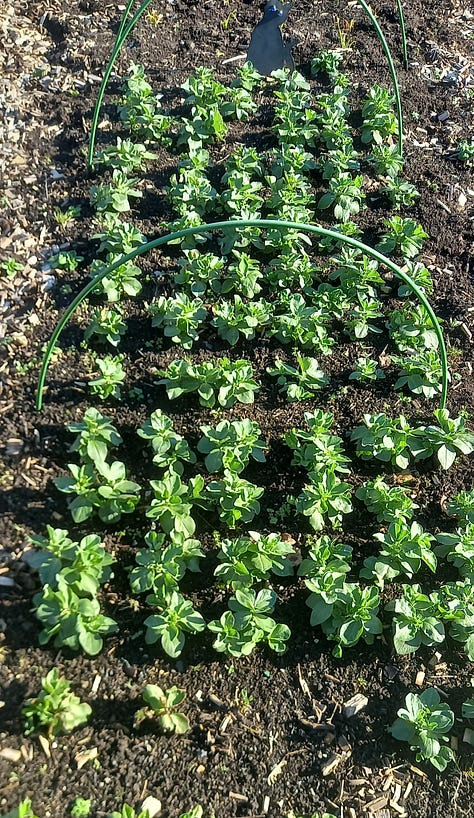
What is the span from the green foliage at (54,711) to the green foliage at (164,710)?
0.25 metres

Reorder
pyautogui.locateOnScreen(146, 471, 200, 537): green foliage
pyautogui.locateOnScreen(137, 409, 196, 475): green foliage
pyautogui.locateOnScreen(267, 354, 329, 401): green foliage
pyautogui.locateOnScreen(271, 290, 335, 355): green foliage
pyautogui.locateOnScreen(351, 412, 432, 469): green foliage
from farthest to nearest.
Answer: pyautogui.locateOnScreen(271, 290, 335, 355): green foliage, pyautogui.locateOnScreen(267, 354, 329, 401): green foliage, pyautogui.locateOnScreen(351, 412, 432, 469): green foliage, pyautogui.locateOnScreen(137, 409, 196, 475): green foliage, pyautogui.locateOnScreen(146, 471, 200, 537): green foliage

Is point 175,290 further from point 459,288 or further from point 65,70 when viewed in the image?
point 65,70

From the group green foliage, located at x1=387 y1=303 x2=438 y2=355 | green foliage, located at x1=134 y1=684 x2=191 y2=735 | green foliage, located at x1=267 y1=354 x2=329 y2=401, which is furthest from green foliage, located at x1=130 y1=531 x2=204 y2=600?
green foliage, located at x1=387 y1=303 x2=438 y2=355

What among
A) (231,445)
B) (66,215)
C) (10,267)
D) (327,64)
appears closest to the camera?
(231,445)

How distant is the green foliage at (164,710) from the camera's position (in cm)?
309

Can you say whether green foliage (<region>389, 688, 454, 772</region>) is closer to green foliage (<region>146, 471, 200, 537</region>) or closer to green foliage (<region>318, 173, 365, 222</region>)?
green foliage (<region>146, 471, 200, 537</region>)

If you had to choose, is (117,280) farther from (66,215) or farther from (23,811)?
(23,811)

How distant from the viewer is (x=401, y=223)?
16.9 ft

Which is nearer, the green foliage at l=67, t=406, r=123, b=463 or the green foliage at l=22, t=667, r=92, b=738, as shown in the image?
the green foliage at l=22, t=667, r=92, b=738

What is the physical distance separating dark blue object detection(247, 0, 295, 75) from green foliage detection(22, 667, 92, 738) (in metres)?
5.21

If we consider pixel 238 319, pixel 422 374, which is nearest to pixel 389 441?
pixel 422 374

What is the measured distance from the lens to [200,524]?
3.82 m

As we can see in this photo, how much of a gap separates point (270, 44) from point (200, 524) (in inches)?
170

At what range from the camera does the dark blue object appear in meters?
5.76
